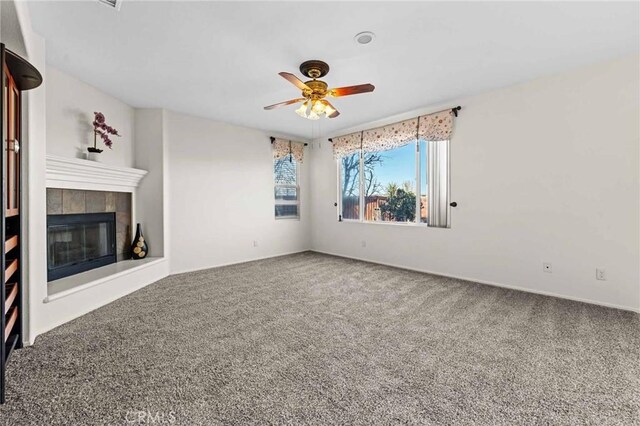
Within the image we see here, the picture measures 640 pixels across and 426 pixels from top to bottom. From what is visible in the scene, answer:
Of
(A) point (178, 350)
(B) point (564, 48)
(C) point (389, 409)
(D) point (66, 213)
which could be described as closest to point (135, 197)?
(D) point (66, 213)

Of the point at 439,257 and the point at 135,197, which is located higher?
the point at 135,197

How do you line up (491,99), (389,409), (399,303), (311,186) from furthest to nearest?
(311,186) → (491,99) → (399,303) → (389,409)

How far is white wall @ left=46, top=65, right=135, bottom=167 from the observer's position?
2988mm

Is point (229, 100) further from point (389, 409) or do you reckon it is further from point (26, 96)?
point (389, 409)

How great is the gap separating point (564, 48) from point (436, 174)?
191 cm

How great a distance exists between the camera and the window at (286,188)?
573 cm

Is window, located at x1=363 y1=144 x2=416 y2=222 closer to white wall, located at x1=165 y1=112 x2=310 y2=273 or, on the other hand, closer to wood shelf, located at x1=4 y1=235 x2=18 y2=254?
white wall, located at x1=165 y1=112 x2=310 y2=273

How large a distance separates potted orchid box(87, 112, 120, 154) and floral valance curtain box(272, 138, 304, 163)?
8.53 feet

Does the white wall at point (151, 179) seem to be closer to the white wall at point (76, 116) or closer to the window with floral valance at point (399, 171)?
the white wall at point (76, 116)

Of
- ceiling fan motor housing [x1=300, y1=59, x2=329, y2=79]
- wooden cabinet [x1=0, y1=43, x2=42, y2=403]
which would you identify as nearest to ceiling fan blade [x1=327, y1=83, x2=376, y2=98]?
ceiling fan motor housing [x1=300, y1=59, x2=329, y2=79]

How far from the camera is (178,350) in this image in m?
2.10

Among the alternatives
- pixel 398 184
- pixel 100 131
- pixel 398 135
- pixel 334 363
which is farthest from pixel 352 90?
pixel 100 131

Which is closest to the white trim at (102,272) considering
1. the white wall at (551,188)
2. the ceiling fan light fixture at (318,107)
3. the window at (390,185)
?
the ceiling fan light fixture at (318,107)

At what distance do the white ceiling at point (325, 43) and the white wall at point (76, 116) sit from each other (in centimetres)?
14
